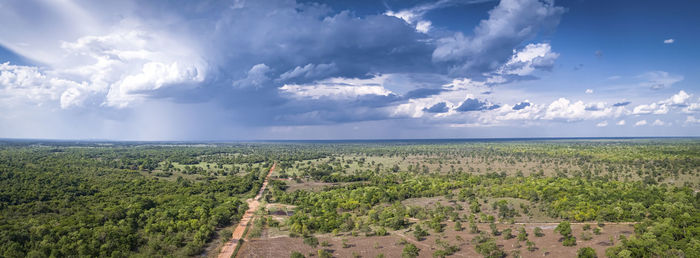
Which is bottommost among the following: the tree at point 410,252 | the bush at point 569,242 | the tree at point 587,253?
the tree at point 410,252

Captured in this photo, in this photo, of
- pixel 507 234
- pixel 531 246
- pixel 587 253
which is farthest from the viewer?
pixel 507 234

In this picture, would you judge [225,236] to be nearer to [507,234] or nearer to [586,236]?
[507,234]

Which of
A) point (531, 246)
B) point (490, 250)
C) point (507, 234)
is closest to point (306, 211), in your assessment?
point (490, 250)

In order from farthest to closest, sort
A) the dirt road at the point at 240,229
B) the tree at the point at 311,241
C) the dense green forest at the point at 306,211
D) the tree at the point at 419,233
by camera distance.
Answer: the tree at the point at 419,233, the tree at the point at 311,241, the dirt road at the point at 240,229, the dense green forest at the point at 306,211

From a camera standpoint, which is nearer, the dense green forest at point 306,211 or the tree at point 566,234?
the dense green forest at point 306,211

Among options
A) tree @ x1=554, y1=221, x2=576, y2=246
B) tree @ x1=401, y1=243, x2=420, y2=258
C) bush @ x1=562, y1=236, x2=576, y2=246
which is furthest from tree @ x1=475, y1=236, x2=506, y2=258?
tree @ x1=554, y1=221, x2=576, y2=246

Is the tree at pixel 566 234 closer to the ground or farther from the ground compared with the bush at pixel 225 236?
farther from the ground

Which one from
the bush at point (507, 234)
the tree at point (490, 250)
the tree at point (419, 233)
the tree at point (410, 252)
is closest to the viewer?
the tree at point (490, 250)

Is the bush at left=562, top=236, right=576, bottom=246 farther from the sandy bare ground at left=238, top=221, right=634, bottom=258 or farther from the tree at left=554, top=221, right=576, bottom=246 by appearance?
the sandy bare ground at left=238, top=221, right=634, bottom=258

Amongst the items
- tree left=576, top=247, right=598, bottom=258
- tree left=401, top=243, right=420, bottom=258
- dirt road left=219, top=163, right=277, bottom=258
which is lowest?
dirt road left=219, top=163, right=277, bottom=258

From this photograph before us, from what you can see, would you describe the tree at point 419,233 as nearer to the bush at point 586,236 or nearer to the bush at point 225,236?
the bush at point 586,236

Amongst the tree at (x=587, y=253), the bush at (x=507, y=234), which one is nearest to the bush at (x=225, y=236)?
the bush at (x=507, y=234)
